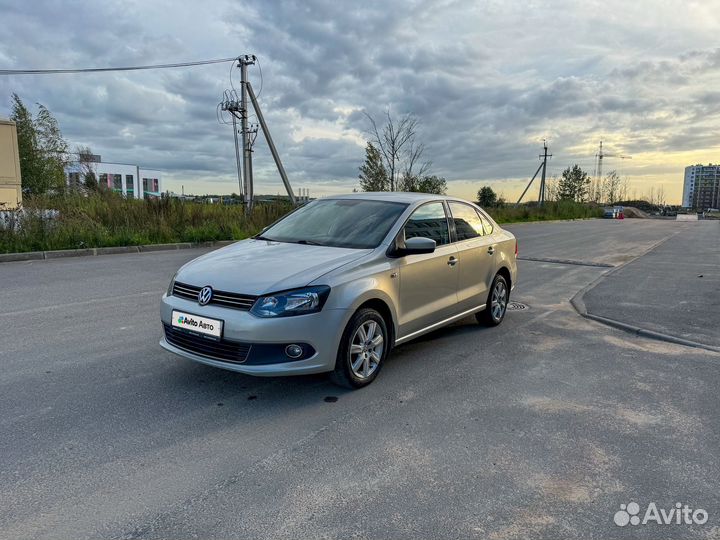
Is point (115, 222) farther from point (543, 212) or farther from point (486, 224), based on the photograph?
point (543, 212)

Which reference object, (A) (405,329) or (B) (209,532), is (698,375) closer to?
(A) (405,329)

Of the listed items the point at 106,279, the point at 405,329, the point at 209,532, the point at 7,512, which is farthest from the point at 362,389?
the point at 106,279

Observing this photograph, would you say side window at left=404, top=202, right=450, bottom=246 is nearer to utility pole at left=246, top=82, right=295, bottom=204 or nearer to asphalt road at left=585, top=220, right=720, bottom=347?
asphalt road at left=585, top=220, right=720, bottom=347

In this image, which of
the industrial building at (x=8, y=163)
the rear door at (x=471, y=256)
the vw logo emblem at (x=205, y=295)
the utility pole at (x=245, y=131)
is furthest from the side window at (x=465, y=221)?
the industrial building at (x=8, y=163)

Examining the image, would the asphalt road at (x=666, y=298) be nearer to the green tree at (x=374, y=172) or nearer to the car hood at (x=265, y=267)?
the car hood at (x=265, y=267)

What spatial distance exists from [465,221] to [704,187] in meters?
140

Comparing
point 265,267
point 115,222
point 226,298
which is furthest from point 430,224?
point 115,222

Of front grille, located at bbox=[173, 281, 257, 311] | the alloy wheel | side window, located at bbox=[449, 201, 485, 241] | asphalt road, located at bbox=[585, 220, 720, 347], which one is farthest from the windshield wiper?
asphalt road, located at bbox=[585, 220, 720, 347]

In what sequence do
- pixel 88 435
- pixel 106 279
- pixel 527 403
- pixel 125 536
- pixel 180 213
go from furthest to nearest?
pixel 180 213 < pixel 106 279 < pixel 527 403 < pixel 88 435 < pixel 125 536

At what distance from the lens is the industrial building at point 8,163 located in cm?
1911

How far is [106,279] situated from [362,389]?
679 centimetres

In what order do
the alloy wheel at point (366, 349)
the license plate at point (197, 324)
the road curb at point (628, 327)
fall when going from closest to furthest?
1. the license plate at point (197, 324)
2. the alloy wheel at point (366, 349)
3. the road curb at point (628, 327)

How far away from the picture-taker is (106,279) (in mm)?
9133

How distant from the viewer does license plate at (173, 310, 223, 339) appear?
372 centimetres
